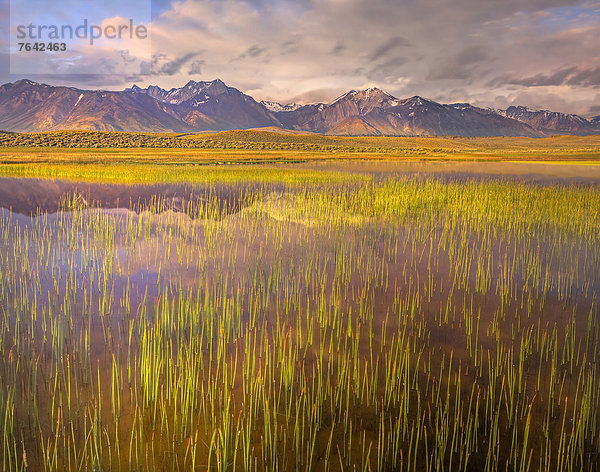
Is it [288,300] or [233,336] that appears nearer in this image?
[233,336]

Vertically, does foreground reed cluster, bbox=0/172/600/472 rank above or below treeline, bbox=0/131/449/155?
below

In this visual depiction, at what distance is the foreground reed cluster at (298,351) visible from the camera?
337 cm

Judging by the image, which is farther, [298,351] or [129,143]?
[129,143]

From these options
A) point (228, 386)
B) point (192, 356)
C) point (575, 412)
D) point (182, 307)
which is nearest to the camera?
point (575, 412)

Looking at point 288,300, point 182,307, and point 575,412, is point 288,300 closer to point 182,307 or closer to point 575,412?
point 182,307

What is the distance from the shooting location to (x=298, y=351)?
5008 mm

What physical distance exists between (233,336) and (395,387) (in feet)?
7.43

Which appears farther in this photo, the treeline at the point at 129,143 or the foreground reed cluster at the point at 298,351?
the treeline at the point at 129,143

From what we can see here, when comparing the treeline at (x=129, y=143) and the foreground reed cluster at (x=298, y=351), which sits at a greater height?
the treeline at (x=129, y=143)

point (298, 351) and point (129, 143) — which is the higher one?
point (129, 143)

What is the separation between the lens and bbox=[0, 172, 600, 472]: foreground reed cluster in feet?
11.0

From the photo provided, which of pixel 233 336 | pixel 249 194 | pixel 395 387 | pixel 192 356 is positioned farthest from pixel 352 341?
pixel 249 194

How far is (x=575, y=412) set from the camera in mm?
3783

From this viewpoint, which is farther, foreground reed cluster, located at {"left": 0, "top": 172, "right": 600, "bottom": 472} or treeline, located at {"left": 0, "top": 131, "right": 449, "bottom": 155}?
treeline, located at {"left": 0, "top": 131, "right": 449, "bottom": 155}
